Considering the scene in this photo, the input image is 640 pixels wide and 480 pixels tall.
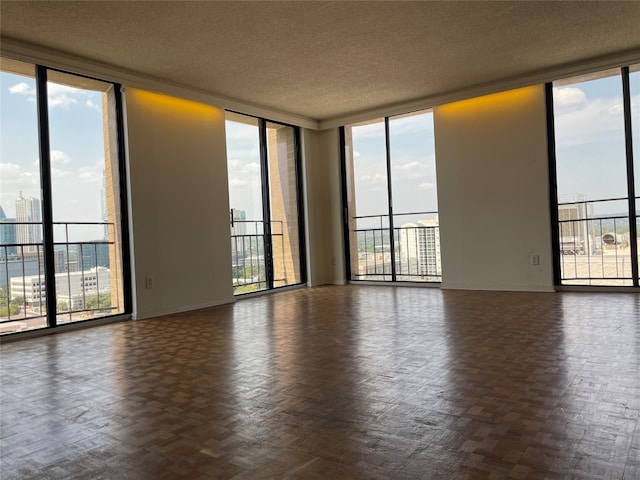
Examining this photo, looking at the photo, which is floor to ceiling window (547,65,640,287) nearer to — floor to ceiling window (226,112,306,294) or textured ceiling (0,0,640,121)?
textured ceiling (0,0,640,121)

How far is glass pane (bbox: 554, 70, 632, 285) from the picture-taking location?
5.58 m

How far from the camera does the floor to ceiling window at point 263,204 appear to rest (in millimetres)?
6688

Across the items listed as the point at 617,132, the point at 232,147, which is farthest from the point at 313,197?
the point at 617,132

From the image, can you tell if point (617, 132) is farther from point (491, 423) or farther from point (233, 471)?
point (233, 471)

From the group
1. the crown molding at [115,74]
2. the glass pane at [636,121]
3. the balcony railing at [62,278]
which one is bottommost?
the balcony railing at [62,278]

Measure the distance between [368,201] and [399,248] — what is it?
3.04 ft

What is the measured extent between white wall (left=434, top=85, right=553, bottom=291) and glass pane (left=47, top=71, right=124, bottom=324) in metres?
4.33

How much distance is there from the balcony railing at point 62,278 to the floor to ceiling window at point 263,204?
1.83 metres

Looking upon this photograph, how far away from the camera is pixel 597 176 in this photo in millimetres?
5699

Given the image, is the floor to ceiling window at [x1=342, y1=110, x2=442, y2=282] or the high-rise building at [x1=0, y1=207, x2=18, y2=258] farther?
the floor to ceiling window at [x1=342, y1=110, x2=442, y2=282]

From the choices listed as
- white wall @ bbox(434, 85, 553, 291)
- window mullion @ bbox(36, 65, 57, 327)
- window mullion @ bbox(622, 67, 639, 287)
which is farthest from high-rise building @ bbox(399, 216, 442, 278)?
window mullion @ bbox(36, 65, 57, 327)

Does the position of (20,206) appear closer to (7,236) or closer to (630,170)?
(7,236)

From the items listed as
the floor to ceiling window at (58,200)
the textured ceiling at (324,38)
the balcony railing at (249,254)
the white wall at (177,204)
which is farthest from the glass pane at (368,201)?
the floor to ceiling window at (58,200)

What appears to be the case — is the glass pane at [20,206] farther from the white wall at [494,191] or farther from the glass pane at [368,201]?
the white wall at [494,191]
